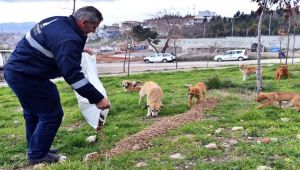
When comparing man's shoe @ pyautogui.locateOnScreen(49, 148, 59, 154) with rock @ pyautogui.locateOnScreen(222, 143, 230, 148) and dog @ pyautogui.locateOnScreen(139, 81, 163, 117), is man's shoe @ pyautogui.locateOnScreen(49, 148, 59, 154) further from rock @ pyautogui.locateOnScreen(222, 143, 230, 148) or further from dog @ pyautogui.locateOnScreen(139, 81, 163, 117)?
dog @ pyautogui.locateOnScreen(139, 81, 163, 117)

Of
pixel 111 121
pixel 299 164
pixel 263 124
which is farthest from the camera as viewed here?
pixel 111 121

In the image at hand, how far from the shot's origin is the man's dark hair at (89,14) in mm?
4215

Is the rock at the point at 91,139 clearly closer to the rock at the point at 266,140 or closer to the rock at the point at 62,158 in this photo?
the rock at the point at 62,158

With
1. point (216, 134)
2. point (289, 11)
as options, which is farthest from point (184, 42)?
point (216, 134)

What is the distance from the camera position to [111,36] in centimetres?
8444

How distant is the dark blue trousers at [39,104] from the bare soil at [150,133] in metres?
0.70

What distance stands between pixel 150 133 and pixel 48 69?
6.35 ft

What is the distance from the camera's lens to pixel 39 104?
15.5 ft

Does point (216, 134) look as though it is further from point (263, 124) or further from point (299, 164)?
point (299, 164)

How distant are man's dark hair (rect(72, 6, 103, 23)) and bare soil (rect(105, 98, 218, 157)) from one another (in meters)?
1.58

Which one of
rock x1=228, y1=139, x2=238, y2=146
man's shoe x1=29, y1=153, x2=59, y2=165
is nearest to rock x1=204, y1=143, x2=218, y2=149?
rock x1=228, y1=139, x2=238, y2=146

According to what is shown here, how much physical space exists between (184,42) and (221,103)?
60.0m

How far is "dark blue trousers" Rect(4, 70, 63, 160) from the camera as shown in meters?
4.58

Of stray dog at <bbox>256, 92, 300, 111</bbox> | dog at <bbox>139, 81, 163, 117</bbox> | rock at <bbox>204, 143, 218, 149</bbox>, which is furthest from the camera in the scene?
dog at <bbox>139, 81, 163, 117</bbox>
